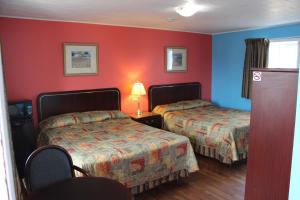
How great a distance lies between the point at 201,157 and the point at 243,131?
0.83 m

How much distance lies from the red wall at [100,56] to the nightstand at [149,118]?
0.34m

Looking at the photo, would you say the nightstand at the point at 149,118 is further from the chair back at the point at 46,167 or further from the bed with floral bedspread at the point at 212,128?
the chair back at the point at 46,167

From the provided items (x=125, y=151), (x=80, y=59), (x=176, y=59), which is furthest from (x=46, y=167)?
(x=176, y=59)

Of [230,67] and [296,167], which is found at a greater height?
[230,67]

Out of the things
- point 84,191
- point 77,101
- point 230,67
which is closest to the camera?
point 84,191

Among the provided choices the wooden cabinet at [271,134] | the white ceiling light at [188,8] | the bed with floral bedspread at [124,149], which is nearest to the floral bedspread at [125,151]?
the bed with floral bedspread at [124,149]

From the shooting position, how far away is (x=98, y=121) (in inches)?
158

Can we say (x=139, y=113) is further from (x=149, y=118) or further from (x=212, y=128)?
(x=212, y=128)

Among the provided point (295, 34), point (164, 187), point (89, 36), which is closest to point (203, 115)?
point (164, 187)

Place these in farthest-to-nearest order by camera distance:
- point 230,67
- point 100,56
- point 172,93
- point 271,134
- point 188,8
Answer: point 230,67
point 172,93
point 100,56
point 188,8
point 271,134

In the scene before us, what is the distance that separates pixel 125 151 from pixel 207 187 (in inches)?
47.6

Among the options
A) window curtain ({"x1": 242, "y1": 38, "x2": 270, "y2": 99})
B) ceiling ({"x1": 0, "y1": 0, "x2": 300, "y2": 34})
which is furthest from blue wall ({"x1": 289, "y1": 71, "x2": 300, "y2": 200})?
window curtain ({"x1": 242, "y1": 38, "x2": 270, "y2": 99})

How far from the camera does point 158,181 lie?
3.11 meters

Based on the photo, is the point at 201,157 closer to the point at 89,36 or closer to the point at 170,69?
the point at 170,69
